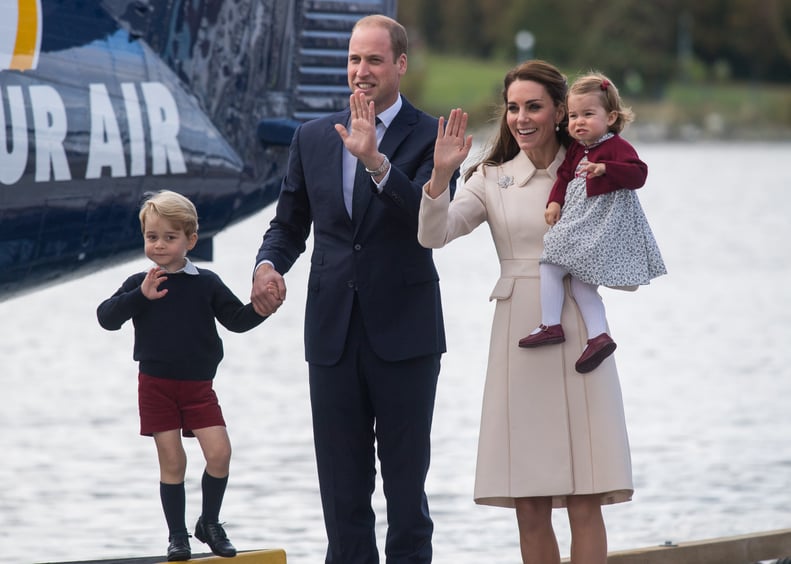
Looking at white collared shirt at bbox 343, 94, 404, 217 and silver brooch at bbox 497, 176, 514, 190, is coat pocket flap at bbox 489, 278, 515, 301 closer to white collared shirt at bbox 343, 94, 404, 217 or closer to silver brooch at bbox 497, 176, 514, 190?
silver brooch at bbox 497, 176, 514, 190

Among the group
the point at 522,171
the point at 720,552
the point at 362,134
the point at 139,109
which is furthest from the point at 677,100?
the point at 362,134

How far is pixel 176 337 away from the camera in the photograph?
4191 mm

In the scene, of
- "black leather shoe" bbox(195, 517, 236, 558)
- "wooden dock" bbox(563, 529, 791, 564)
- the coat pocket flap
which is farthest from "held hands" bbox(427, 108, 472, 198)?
"wooden dock" bbox(563, 529, 791, 564)

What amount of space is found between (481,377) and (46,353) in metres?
6.08

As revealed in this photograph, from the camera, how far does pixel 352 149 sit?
3.96 metres

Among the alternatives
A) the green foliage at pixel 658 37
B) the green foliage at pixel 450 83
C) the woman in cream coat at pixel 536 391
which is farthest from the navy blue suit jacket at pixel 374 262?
the green foliage at pixel 658 37

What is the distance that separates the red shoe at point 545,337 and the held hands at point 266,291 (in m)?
0.72

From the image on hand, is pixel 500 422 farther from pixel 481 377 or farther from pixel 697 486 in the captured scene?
pixel 481 377

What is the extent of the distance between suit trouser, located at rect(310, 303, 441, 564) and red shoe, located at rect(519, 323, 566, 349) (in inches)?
12.8

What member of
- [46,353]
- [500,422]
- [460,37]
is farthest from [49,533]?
[460,37]

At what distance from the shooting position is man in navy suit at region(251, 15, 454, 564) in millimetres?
4211

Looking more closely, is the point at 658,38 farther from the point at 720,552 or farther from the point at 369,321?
the point at 369,321

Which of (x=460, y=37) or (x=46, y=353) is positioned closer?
(x=46, y=353)

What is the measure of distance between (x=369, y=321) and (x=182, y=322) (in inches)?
21.6
